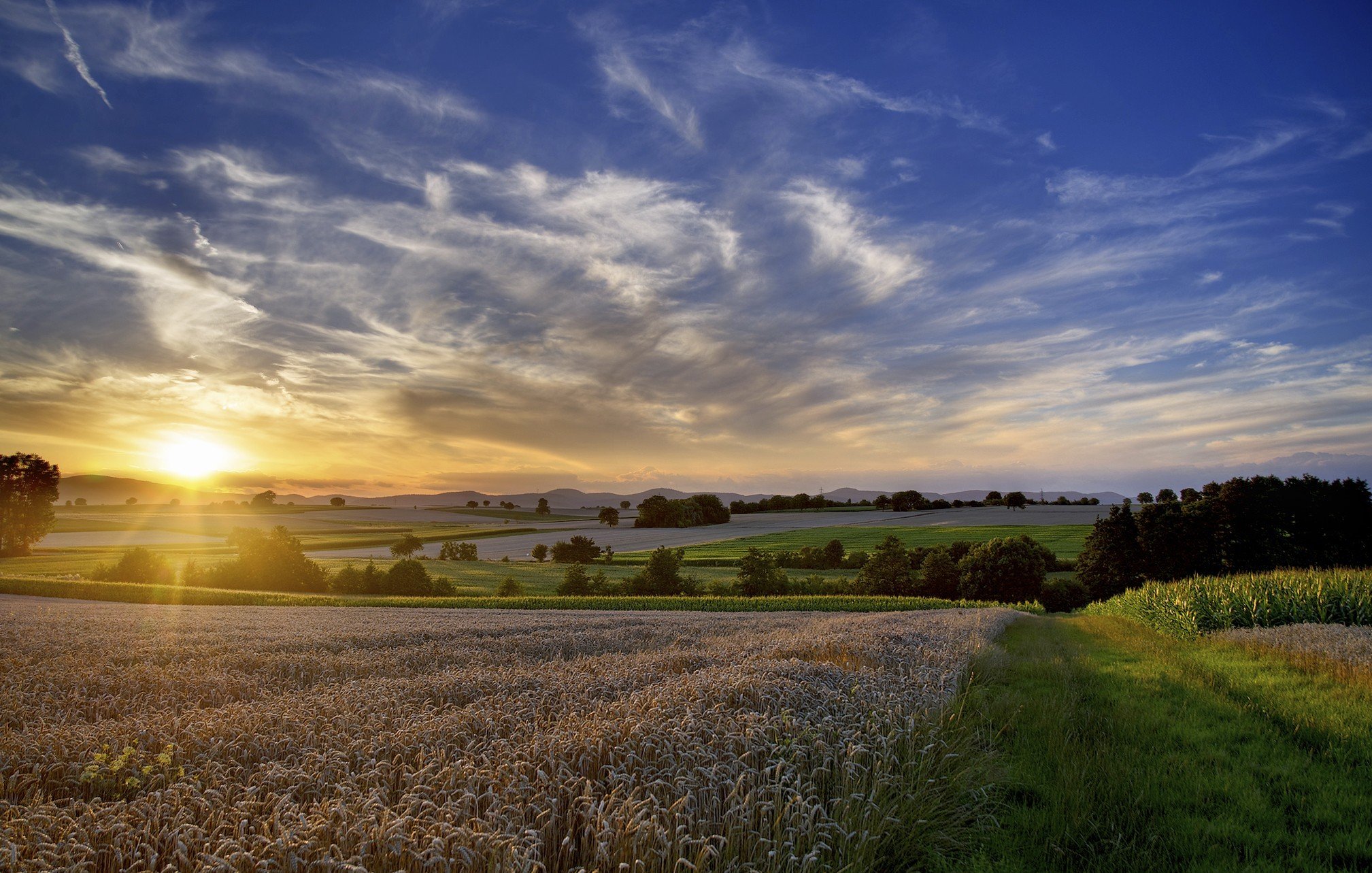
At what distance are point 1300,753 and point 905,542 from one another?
221 ft

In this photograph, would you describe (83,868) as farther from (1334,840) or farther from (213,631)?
(213,631)

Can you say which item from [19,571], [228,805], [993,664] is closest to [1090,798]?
[993,664]

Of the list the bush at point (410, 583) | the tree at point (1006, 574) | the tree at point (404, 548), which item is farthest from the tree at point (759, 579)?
the tree at point (404, 548)

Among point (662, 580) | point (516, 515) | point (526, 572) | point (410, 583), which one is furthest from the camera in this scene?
point (516, 515)

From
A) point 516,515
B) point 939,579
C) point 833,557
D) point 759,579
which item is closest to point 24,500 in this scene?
point 759,579

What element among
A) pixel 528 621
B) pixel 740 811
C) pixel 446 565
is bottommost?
pixel 446 565

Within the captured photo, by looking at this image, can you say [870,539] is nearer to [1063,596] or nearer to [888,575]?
[888,575]

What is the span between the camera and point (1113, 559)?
164 feet

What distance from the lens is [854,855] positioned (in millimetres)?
4125

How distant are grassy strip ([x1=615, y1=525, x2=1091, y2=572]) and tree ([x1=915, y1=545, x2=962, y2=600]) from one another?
13343 mm

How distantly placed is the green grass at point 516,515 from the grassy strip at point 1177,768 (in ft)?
351

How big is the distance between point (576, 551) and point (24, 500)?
5140cm

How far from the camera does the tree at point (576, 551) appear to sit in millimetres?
65875

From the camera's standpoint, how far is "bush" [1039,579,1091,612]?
1939 inches
